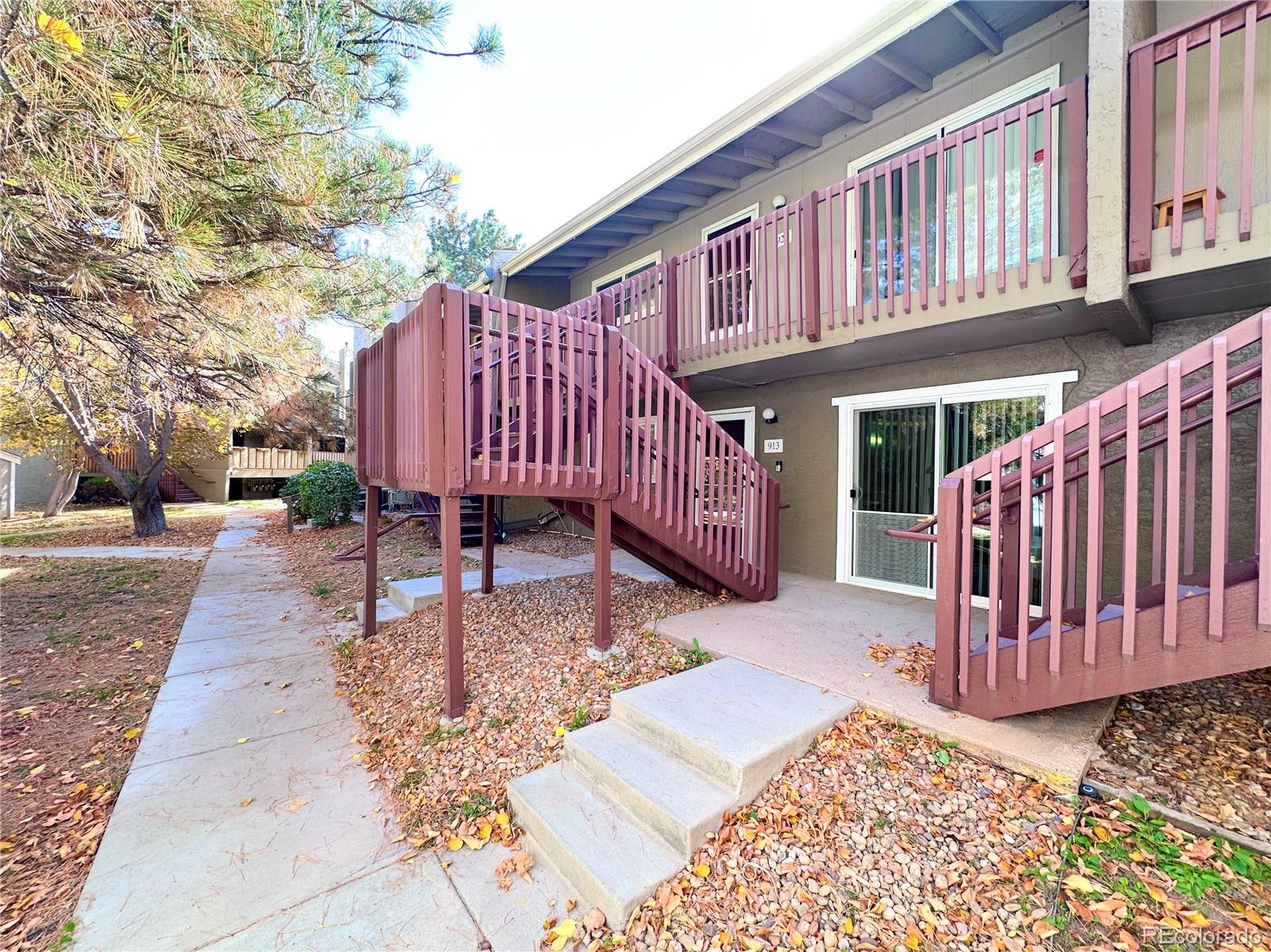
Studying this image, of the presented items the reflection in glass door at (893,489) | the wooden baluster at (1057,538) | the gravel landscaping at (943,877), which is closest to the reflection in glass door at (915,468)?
the reflection in glass door at (893,489)

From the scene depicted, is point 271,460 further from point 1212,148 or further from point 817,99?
point 1212,148

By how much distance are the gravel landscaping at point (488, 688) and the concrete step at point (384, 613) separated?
18 cm

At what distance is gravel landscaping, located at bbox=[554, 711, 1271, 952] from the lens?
181 centimetres

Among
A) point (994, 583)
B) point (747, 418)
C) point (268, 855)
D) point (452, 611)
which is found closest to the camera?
point (268, 855)

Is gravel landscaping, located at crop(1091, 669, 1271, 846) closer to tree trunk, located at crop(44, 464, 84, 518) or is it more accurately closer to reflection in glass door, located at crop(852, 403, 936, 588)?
reflection in glass door, located at crop(852, 403, 936, 588)

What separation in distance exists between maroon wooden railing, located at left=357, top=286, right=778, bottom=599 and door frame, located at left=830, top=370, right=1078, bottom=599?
4.37 ft

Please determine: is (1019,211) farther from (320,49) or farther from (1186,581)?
(320,49)

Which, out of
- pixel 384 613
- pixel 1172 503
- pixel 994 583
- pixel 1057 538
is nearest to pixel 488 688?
pixel 384 613

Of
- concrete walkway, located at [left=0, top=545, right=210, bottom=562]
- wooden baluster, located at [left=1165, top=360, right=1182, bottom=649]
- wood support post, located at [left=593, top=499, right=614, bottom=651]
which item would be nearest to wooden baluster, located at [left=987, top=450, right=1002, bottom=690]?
wooden baluster, located at [left=1165, top=360, right=1182, bottom=649]

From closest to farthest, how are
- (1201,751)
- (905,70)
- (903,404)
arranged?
(1201,751) < (905,70) < (903,404)

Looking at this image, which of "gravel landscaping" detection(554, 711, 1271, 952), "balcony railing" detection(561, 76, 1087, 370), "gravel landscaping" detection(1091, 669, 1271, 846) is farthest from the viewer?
"balcony railing" detection(561, 76, 1087, 370)

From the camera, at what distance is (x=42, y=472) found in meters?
16.5

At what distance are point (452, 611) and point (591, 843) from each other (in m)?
1.73

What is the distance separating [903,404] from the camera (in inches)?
222
